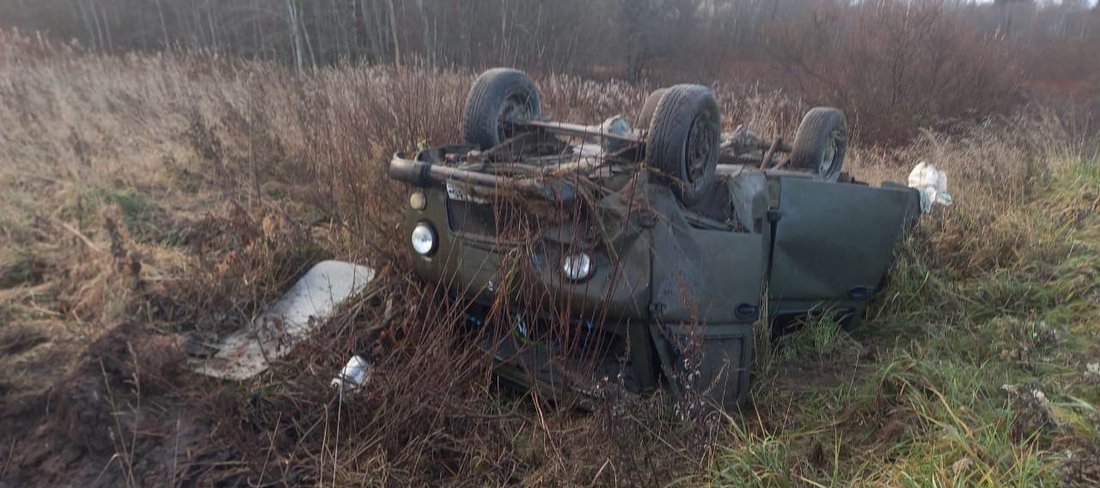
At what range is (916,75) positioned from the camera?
1311 cm

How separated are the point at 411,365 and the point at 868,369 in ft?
7.27

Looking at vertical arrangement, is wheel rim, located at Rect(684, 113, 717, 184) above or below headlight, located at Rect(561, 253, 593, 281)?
above

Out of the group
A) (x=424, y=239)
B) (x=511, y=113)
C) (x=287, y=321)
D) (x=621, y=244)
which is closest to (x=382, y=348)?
(x=424, y=239)

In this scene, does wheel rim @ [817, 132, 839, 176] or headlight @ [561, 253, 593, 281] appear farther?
wheel rim @ [817, 132, 839, 176]

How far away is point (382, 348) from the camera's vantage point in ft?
10.2

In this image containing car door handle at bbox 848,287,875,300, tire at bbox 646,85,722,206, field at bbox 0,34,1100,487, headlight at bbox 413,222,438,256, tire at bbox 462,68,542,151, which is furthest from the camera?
car door handle at bbox 848,287,875,300

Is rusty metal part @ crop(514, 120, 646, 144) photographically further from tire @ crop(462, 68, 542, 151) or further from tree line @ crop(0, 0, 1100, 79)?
tree line @ crop(0, 0, 1100, 79)

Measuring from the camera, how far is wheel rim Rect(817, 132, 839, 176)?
163 inches

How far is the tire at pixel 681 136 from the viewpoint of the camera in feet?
9.66

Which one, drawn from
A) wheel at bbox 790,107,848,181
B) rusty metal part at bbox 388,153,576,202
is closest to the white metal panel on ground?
rusty metal part at bbox 388,153,576,202

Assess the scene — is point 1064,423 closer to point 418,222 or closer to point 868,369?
point 868,369

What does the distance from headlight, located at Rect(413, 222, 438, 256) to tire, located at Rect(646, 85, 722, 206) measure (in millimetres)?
1036

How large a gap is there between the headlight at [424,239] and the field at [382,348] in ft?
0.66

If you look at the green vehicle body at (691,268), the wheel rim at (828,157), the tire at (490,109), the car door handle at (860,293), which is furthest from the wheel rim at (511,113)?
the car door handle at (860,293)
